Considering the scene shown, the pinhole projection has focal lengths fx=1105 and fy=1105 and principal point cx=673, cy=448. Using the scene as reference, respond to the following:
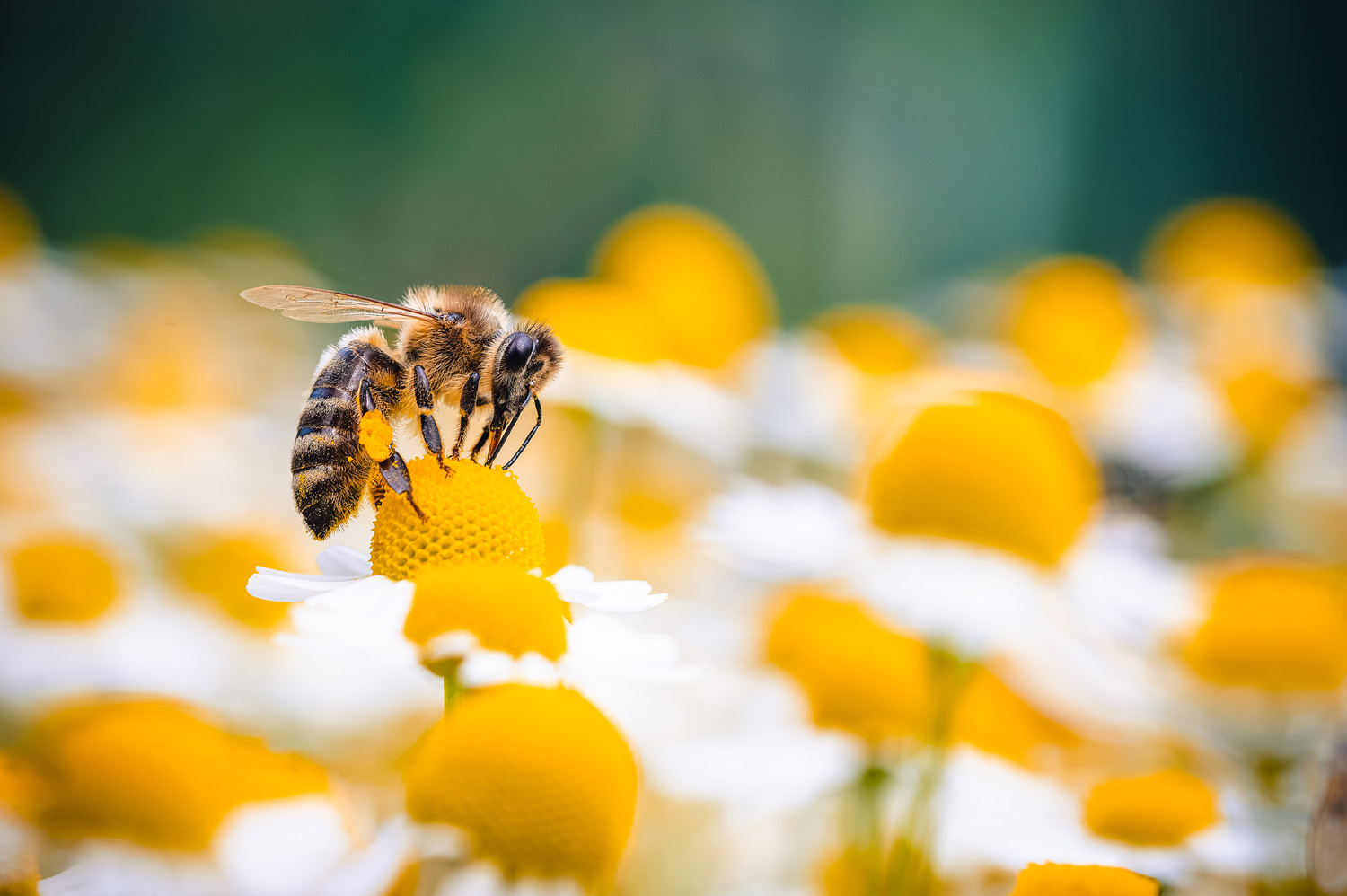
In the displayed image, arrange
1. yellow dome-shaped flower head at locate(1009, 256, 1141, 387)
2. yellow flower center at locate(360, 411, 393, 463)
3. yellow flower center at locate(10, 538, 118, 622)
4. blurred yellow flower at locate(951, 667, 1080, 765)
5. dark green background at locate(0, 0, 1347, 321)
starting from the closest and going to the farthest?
yellow flower center at locate(360, 411, 393, 463)
blurred yellow flower at locate(951, 667, 1080, 765)
yellow flower center at locate(10, 538, 118, 622)
yellow dome-shaped flower head at locate(1009, 256, 1141, 387)
dark green background at locate(0, 0, 1347, 321)

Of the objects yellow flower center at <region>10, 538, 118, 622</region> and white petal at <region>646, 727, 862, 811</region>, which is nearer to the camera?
white petal at <region>646, 727, 862, 811</region>

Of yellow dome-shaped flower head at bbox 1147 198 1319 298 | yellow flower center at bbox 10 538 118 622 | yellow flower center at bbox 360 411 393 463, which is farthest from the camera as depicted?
yellow dome-shaped flower head at bbox 1147 198 1319 298

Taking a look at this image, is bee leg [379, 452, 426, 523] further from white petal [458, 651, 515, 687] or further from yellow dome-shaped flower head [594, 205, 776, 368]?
yellow dome-shaped flower head [594, 205, 776, 368]

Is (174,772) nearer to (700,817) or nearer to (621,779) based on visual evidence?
(621,779)

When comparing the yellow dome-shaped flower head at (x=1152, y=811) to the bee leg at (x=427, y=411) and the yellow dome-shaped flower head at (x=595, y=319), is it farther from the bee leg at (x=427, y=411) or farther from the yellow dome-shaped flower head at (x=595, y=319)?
the yellow dome-shaped flower head at (x=595, y=319)

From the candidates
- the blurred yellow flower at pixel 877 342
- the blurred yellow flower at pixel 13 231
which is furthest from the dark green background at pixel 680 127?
the blurred yellow flower at pixel 877 342

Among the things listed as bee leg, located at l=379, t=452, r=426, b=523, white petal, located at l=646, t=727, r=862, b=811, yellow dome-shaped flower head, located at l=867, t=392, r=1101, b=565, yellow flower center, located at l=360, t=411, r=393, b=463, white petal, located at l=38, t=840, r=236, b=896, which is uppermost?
yellow dome-shaped flower head, located at l=867, t=392, r=1101, b=565

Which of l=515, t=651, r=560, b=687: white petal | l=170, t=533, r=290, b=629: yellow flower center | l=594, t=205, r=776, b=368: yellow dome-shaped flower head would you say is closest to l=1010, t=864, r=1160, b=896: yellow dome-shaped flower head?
l=515, t=651, r=560, b=687: white petal

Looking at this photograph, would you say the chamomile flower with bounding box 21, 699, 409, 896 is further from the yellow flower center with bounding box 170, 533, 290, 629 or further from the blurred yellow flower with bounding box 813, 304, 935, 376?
the blurred yellow flower with bounding box 813, 304, 935, 376

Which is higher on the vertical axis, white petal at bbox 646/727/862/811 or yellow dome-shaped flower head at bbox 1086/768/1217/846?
yellow dome-shaped flower head at bbox 1086/768/1217/846
